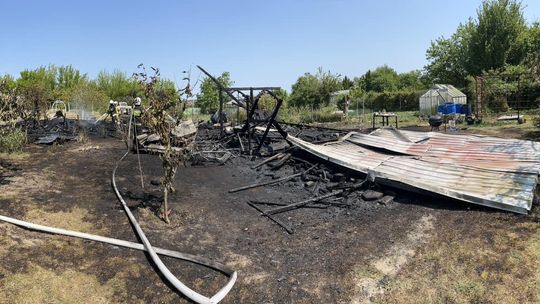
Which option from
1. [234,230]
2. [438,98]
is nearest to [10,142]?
[234,230]

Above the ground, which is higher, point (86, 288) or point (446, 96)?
point (446, 96)

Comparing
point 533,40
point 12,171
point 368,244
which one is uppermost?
point 533,40

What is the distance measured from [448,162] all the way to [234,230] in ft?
16.8

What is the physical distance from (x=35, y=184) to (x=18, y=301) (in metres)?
4.50

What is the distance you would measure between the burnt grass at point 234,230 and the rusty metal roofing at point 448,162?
30cm

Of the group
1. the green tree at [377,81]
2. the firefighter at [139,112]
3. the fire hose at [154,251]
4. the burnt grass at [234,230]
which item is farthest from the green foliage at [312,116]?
the green tree at [377,81]

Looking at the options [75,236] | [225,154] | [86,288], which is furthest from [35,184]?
[225,154]

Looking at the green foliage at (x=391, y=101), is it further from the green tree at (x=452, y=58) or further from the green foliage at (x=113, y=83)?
the green foliage at (x=113, y=83)

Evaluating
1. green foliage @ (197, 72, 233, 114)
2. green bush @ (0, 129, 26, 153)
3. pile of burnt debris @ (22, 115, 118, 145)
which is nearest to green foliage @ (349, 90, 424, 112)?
green foliage @ (197, 72, 233, 114)

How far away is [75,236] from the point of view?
6.18m

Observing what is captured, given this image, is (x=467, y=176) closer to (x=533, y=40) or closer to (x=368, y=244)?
(x=368, y=244)

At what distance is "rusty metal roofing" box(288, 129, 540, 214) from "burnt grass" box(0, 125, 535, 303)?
304 millimetres

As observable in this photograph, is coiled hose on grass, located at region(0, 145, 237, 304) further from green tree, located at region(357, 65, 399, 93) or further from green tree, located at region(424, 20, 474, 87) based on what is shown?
green tree, located at region(357, 65, 399, 93)

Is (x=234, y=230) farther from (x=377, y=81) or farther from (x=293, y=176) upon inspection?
(x=377, y=81)
